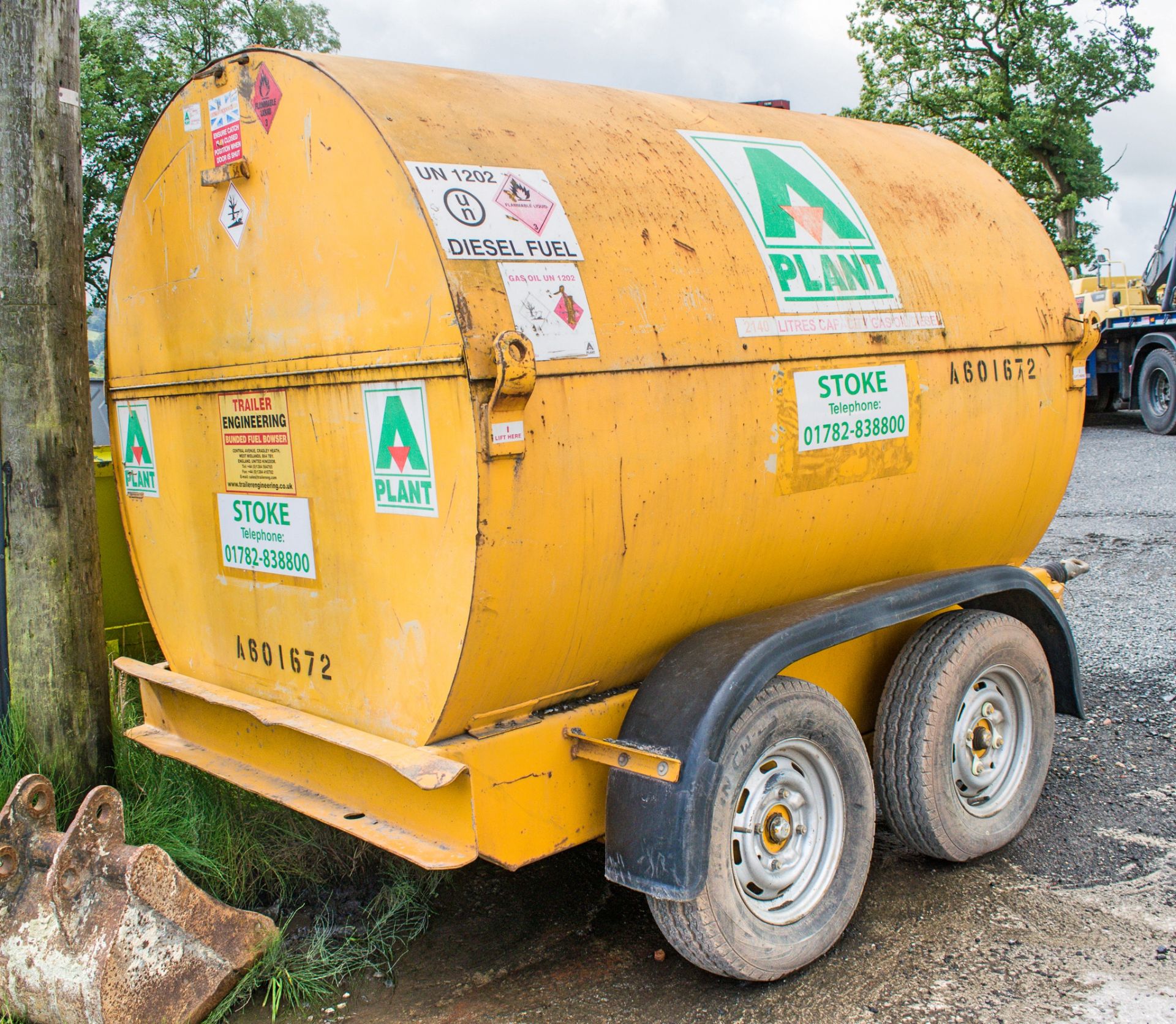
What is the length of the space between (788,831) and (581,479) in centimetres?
123

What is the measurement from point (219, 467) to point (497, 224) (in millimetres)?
1270

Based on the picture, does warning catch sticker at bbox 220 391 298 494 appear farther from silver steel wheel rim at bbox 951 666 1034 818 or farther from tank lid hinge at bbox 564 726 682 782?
silver steel wheel rim at bbox 951 666 1034 818

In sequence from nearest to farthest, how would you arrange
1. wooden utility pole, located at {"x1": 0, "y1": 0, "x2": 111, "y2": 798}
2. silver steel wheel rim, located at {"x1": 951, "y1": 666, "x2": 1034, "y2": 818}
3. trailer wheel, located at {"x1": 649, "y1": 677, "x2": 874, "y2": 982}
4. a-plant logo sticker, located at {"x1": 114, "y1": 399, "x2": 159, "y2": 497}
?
1. trailer wheel, located at {"x1": 649, "y1": 677, "x2": 874, "y2": 982}
2. wooden utility pole, located at {"x1": 0, "y1": 0, "x2": 111, "y2": 798}
3. a-plant logo sticker, located at {"x1": 114, "y1": 399, "x2": 159, "y2": 497}
4. silver steel wheel rim, located at {"x1": 951, "y1": 666, "x2": 1034, "y2": 818}

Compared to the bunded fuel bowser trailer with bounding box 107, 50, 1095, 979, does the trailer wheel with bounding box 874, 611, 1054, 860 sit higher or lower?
lower

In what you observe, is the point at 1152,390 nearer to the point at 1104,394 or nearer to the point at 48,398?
the point at 1104,394

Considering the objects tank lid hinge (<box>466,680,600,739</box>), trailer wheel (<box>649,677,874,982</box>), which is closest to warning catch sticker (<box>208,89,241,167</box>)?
tank lid hinge (<box>466,680,600,739</box>)

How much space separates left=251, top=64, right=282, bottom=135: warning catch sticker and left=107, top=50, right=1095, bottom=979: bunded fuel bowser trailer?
2 centimetres

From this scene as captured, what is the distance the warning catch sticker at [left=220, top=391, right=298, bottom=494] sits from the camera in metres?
3.11

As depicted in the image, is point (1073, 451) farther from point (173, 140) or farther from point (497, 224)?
point (173, 140)

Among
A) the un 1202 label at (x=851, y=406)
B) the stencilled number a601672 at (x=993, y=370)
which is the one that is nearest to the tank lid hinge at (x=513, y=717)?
the un 1202 label at (x=851, y=406)

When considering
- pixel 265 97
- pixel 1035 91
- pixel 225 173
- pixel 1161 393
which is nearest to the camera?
pixel 265 97

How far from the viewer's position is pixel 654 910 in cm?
292

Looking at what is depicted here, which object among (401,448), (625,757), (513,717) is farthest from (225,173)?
(625,757)

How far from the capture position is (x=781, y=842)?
3162 millimetres
